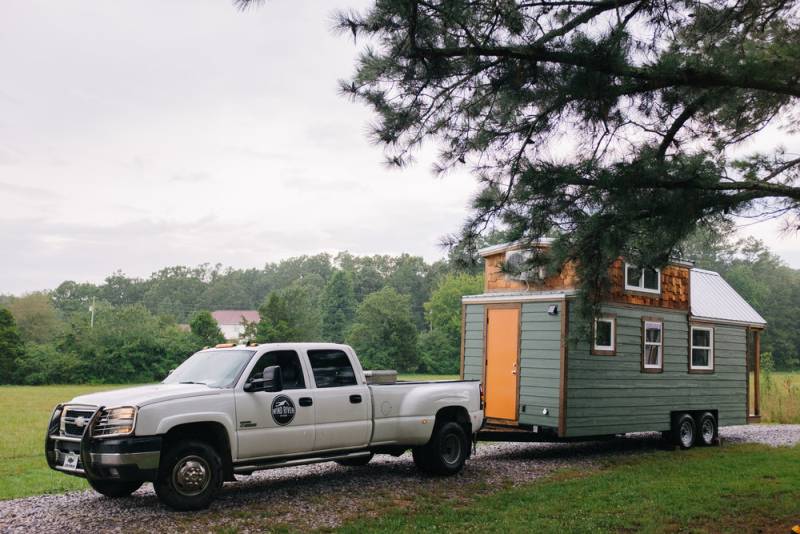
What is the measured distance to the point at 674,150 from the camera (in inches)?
357

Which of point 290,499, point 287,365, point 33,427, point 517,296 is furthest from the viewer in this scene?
point 33,427

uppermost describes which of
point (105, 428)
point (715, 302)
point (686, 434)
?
point (715, 302)

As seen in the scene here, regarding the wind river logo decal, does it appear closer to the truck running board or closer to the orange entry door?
the truck running board

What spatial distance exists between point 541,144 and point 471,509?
4.21 meters

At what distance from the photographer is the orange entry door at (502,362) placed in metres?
13.9

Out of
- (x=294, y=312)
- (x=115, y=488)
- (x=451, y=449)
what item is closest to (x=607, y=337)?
(x=451, y=449)

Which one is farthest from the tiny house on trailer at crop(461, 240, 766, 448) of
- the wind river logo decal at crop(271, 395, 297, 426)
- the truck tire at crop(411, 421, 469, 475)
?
the wind river logo decal at crop(271, 395, 297, 426)

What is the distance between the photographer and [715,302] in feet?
57.0

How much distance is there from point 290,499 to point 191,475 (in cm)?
134

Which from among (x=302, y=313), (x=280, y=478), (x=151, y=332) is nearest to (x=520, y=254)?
(x=280, y=478)

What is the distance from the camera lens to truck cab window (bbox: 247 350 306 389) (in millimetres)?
9453

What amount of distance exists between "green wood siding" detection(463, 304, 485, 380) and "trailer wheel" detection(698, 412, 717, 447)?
497cm

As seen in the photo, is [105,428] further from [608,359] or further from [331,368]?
[608,359]

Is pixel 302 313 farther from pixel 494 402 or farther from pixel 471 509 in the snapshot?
pixel 471 509
